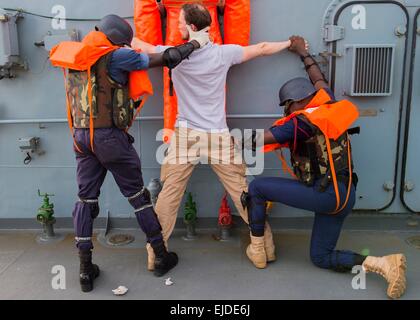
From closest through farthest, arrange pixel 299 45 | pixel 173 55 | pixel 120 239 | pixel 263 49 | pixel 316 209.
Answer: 1. pixel 173 55
2. pixel 316 209
3. pixel 263 49
4. pixel 299 45
5. pixel 120 239

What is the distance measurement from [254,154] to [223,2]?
50.6 inches

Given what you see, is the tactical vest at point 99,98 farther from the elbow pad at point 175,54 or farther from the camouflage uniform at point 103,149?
the elbow pad at point 175,54

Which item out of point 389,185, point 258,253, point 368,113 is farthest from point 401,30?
point 258,253

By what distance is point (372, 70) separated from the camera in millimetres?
3621

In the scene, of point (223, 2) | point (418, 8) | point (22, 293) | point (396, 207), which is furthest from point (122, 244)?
point (418, 8)

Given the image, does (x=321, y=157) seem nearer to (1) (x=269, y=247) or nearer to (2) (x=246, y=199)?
(2) (x=246, y=199)

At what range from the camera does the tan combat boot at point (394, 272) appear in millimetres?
2826

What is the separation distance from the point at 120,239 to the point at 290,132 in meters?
1.86

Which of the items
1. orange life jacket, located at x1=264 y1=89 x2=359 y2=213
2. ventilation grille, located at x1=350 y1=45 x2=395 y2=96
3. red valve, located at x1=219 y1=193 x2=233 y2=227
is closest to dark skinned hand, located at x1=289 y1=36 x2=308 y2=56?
ventilation grille, located at x1=350 y1=45 x2=395 y2=96

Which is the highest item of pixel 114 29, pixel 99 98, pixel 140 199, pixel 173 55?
pixel 114 29

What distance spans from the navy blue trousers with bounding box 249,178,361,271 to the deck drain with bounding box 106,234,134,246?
1208mm

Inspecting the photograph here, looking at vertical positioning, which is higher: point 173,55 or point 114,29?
point 114,29

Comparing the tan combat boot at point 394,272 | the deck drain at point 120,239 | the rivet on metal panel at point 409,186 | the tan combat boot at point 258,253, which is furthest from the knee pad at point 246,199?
the rivet on metal panel at point 409,186

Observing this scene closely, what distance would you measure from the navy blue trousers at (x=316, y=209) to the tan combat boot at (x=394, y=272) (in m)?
0.19
